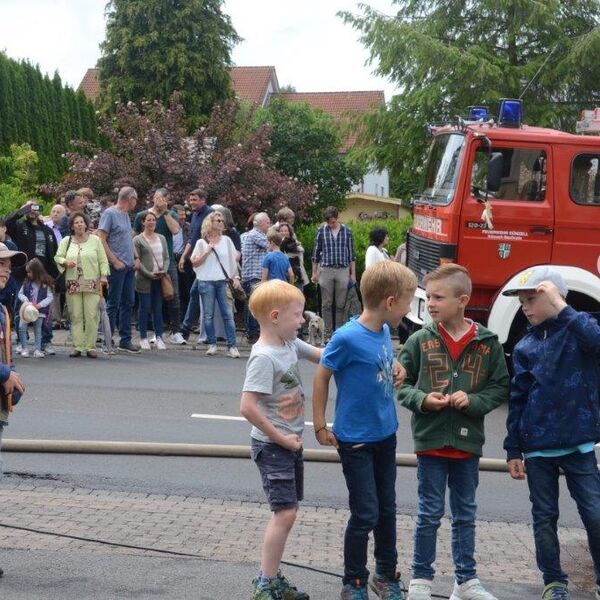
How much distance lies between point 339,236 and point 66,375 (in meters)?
5.49

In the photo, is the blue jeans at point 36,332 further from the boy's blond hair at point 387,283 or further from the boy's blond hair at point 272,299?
the boy's blond hair at point 387,283

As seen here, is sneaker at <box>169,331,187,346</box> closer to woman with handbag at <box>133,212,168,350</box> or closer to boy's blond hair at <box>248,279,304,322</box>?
woman with handbag at <box>133,212,168,350</box>

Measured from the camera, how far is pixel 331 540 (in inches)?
262

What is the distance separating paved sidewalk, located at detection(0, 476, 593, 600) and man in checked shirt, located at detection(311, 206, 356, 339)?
9.24 meters

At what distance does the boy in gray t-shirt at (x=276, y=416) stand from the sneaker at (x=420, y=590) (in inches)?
19.4

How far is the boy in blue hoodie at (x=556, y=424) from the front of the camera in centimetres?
541

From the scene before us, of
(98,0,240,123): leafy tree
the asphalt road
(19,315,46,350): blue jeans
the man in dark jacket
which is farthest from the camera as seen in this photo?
(98,0,240,123): leafy tree

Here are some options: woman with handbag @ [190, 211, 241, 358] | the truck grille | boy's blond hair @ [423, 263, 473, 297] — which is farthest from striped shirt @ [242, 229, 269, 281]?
boy's blond hair @ [423, 263, 473, 297]

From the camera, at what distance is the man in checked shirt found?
1667 cm

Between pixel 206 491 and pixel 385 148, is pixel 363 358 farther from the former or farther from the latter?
pixel 385 148

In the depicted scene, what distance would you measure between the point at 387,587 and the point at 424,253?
8002 millimetres

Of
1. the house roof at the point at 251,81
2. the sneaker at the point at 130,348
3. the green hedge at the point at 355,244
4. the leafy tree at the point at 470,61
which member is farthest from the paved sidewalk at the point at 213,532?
the house roof at the point at 251,81

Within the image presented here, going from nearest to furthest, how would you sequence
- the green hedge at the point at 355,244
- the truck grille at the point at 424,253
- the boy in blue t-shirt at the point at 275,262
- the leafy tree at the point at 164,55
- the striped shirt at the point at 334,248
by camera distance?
the truck grille at the point at 424,253 → the boy in blue t-shirt at the point at 275,262 → the striped shirt at the point at 334,248 → the green hedge at the point at 355,244 → the leafy tree at the point at 164,55

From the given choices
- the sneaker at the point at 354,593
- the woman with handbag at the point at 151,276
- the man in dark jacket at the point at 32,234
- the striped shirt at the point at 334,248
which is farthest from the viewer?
the striped shirt at the point at 334,248
